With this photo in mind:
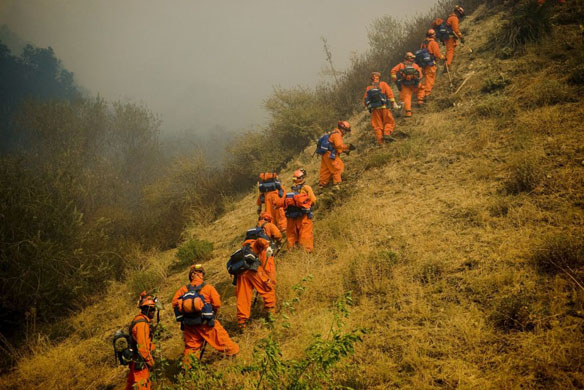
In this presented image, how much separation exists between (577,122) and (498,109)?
2069mm

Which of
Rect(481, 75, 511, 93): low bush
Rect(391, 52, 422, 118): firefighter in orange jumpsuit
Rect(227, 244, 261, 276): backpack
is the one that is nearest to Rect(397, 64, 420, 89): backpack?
Rect(391, 52, 422, 118): firefighter in orange jumpsuit

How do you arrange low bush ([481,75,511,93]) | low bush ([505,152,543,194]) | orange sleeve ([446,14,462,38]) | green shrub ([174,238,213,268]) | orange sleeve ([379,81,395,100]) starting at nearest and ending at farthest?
low bush ([505,152,543,194]), low bush ([481,75,511,93]), orange sleeve ([379,81,395,100]), green shrub ([174,238,213,268]), orange sleeve ([446,14,462,38])

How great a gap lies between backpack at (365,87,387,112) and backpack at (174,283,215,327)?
7497mm

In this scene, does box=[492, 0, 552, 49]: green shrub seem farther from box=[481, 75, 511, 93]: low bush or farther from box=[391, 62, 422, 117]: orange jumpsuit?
box=[391, 62, 422, 117]: orange jumpsuit

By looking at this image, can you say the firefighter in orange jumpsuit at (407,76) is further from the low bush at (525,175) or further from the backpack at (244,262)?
the backpack at (244,262)

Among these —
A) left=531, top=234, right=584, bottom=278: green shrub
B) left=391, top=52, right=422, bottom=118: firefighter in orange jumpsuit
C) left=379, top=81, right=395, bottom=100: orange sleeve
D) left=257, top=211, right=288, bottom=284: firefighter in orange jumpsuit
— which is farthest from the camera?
left=391, top=52, right=422, bottom=118: firefighter in orange jumpsuit

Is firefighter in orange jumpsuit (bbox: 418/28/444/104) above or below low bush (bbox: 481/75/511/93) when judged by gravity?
above

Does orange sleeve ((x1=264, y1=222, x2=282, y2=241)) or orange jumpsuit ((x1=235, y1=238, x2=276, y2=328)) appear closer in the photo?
orange jumpsuit ((x1=235, y1=238, x2=276, y2=328))

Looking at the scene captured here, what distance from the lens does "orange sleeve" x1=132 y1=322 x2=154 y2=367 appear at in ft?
13.2

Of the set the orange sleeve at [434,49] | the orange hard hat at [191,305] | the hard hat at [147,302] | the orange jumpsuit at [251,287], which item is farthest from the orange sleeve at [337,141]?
the hard hat at [147,302]

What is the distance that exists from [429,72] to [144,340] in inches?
435

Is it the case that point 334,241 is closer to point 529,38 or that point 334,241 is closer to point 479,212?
point 479,212

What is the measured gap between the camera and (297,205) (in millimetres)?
6551

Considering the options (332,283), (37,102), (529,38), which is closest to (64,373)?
(332,283)
